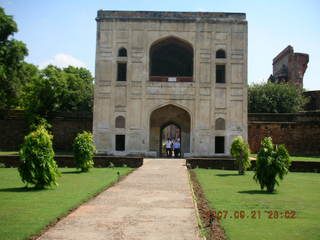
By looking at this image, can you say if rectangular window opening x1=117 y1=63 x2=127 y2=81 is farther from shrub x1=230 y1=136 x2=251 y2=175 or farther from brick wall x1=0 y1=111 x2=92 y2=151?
shrub x1=230 y1=136 x2=251 y2=175

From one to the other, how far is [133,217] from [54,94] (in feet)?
73.9

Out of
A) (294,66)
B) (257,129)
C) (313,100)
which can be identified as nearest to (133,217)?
(257,129)

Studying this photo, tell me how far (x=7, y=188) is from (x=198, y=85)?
14.2 metres

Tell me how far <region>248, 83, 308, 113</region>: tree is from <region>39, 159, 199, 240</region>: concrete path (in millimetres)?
24226

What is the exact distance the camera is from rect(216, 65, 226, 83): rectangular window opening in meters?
22.7

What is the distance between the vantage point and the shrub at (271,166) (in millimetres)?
9961

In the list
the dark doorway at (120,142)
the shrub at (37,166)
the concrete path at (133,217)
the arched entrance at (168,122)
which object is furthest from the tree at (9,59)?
the concrete path at (133,217)

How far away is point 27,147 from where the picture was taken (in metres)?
9.93

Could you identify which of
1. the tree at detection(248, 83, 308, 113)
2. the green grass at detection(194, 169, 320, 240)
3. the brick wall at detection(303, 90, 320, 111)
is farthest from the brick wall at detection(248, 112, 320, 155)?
the green grass at detection(194, 169, 320, 240)

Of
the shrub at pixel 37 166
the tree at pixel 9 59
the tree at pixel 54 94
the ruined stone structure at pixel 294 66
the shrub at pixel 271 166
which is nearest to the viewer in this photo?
the shrub at pixel 37 166

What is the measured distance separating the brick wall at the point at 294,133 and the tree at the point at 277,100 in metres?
6.39

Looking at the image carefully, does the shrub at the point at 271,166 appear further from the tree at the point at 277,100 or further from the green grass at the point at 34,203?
the tree at the point at 277,100

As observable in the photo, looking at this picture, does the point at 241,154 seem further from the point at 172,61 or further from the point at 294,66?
the point at 294,66

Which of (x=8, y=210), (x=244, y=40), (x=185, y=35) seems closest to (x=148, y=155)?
(x=185, y=35)
